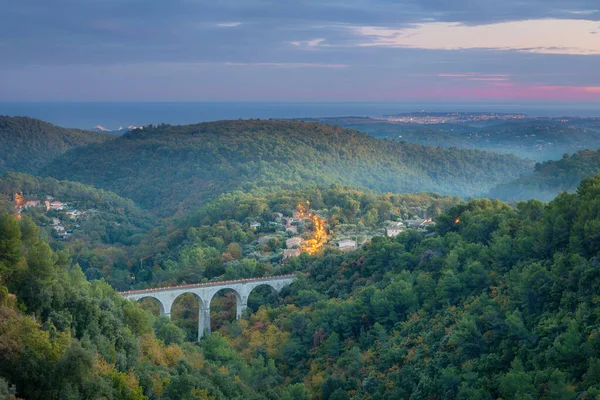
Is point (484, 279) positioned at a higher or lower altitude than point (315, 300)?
higher

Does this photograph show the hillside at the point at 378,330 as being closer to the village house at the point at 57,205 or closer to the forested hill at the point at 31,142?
the village house at the point at 57,205

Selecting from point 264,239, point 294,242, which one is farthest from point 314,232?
point 294,242

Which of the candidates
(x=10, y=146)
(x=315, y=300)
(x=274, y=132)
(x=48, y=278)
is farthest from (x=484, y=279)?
(x=10, y=146)

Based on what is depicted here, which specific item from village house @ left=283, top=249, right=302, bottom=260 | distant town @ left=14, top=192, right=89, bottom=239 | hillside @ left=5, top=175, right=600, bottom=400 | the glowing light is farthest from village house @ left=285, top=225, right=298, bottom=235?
distant town @ left=14, top=192, right=89, bottom=239

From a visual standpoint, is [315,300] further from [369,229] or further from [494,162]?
[494,162]

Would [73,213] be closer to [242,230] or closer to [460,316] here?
[242,230]

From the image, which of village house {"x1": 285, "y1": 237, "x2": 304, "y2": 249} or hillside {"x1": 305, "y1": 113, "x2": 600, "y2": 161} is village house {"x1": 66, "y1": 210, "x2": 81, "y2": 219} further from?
hillside {"x1": 305, "y1": 113, "x2": 600, "y2": 161}

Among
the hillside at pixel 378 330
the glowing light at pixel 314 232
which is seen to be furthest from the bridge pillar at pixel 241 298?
the glowing light at pixel 314 232
